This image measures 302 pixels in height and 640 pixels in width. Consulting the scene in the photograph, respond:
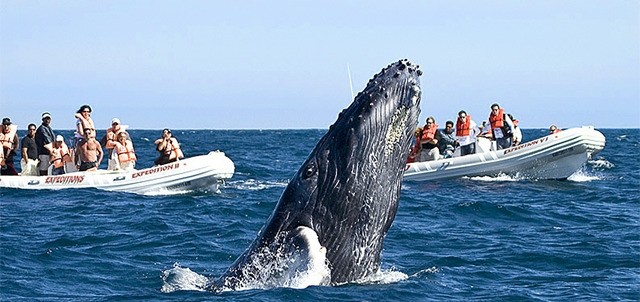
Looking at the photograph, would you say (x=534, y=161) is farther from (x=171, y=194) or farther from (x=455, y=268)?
(x=455, y=268)

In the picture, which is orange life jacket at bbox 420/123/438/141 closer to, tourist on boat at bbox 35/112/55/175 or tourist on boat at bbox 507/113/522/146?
tourist on boat at bbox 507/113/522/146

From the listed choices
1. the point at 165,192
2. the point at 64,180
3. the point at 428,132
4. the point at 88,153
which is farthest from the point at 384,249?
the point at 428,132

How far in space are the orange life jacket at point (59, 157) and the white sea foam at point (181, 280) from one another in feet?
49.4

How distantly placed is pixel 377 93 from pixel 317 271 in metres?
1.60

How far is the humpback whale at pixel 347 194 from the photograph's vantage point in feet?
27.9

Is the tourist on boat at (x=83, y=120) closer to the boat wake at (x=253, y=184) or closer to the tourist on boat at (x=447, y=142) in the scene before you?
the boat wake at (x=253, y=184)

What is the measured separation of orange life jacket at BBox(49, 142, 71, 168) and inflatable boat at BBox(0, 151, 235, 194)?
0.89 m

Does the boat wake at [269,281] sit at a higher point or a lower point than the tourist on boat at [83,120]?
lower

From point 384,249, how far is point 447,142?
18115 mm

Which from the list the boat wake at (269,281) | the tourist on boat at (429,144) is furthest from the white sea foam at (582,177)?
the boat wake at (269,281)

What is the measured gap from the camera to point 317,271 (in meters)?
8.54

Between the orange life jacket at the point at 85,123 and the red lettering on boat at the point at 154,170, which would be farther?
the red lettering on boat at the point at 154,170

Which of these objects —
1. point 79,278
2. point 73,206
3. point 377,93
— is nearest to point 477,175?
point 73,206

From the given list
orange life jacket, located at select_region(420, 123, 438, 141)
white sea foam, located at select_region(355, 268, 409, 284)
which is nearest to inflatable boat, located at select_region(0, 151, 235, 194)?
orange life jacket, located at select_region(420, 123, 438, 141)
